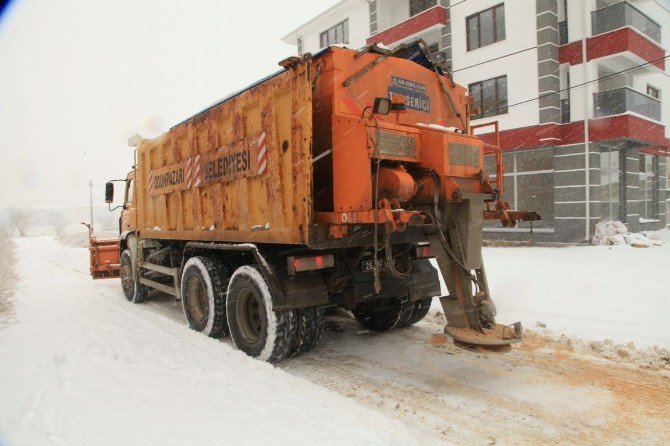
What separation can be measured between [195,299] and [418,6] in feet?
63.0

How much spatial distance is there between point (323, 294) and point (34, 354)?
3169 mm

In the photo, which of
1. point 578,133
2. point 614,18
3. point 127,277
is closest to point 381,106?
point 127,277

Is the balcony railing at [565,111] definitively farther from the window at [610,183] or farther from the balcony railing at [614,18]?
the balcony railing at [614,18]

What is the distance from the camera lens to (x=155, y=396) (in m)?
3.76

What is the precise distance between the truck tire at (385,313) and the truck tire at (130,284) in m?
4.67

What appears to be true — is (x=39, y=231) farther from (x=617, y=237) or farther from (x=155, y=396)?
(x=155, y=396)

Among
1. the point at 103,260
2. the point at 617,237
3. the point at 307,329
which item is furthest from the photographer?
the point at 617,237

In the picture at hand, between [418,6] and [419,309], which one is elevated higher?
[418,6]

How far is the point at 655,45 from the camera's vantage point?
55.6ft

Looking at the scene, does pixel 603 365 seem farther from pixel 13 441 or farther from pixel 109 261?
pixel 109 261

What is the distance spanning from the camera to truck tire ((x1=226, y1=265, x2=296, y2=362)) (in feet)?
15.4

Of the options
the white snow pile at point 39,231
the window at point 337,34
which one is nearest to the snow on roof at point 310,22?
the window at point 337,34

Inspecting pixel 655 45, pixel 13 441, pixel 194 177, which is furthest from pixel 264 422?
pixel 655 45

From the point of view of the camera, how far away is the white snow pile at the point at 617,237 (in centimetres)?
1405
